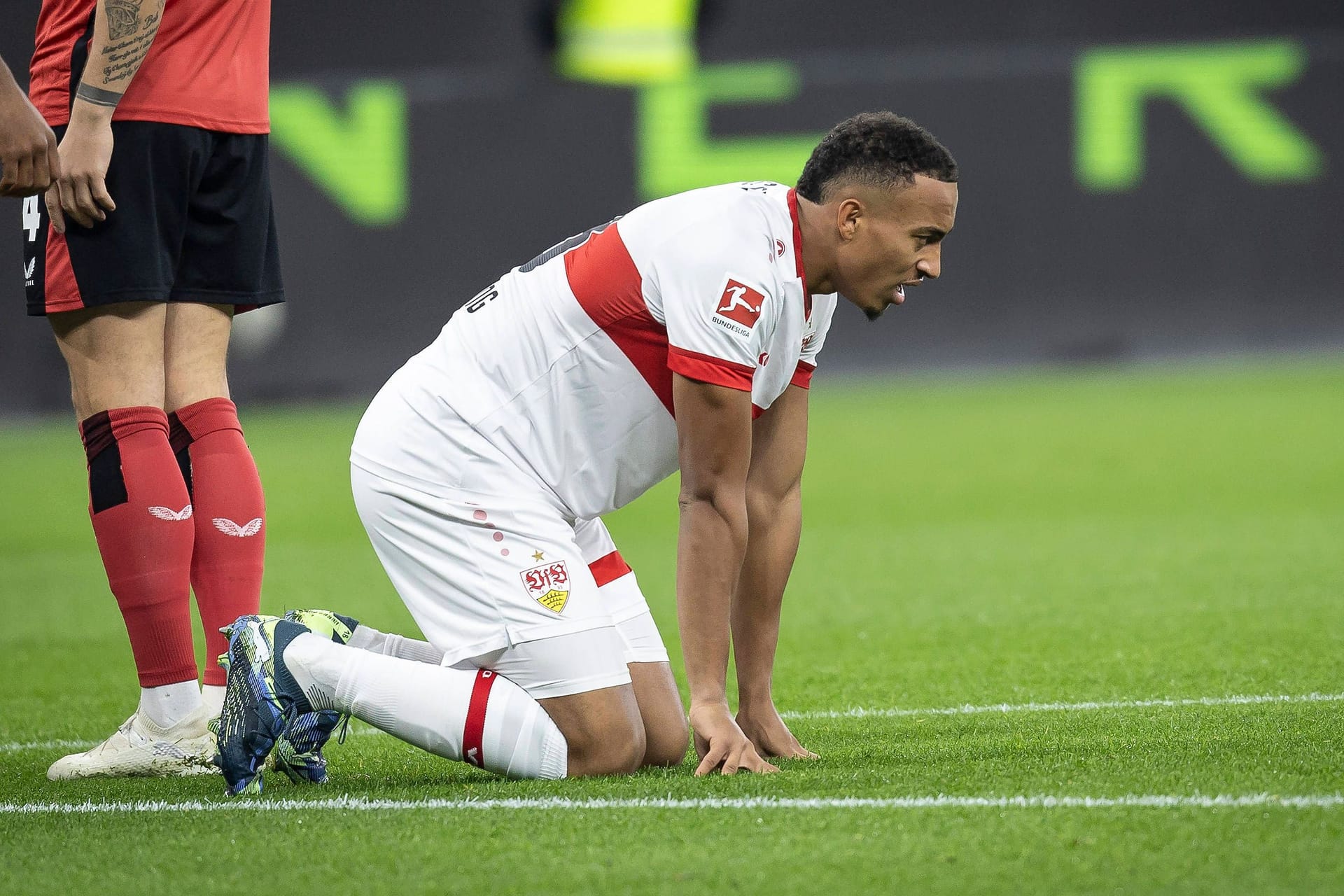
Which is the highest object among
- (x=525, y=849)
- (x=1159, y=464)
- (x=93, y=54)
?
(x=93, y=54)

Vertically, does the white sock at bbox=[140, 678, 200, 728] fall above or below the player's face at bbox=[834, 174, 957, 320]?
below

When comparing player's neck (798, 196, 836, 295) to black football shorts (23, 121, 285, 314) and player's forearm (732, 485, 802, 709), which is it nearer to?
player's forearm (732, 485, 802, 709)

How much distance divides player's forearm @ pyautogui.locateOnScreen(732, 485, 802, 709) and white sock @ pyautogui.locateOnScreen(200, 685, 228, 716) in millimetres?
1072

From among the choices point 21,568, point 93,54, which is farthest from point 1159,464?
point 93,54

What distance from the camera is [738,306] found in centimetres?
302

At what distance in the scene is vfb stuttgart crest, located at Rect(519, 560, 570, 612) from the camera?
127 inches

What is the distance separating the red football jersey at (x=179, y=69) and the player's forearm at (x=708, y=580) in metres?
1.35

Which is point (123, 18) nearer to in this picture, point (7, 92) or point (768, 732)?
point (7, 92)

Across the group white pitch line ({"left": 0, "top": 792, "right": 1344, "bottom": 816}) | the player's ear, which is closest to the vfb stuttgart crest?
white pitch line ({"left": 0, "top": 792, "right": 1344, "bottom": 816})

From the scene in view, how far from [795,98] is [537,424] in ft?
42.3

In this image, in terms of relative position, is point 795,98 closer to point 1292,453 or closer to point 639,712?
point 1292,453

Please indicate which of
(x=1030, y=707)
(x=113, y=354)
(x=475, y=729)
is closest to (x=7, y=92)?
(x=113, y=354)

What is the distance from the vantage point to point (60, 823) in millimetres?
2885

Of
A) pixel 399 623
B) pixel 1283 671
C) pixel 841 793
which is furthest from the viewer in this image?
pixel 399 623
